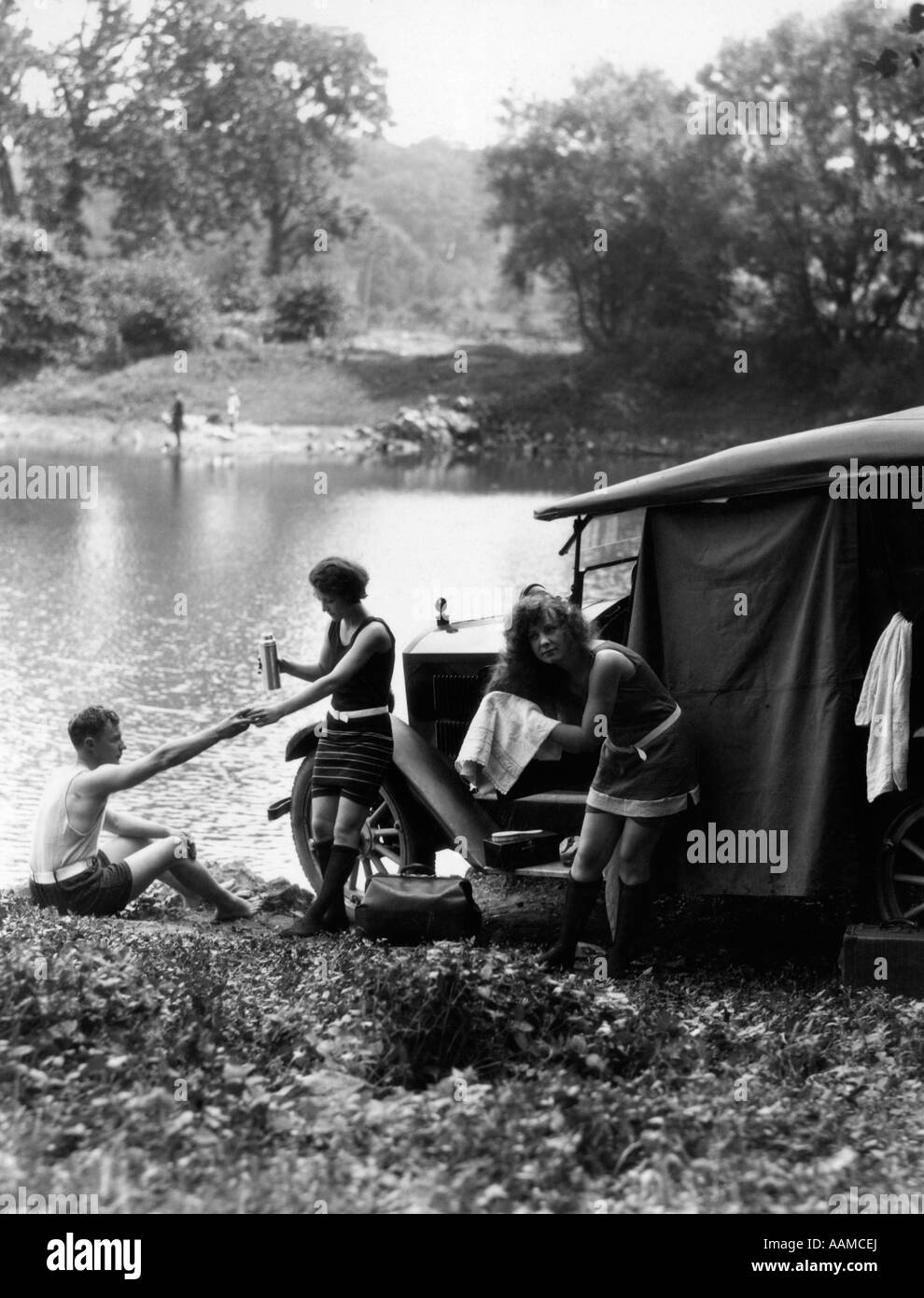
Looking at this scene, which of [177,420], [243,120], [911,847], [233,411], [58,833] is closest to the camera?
[911,847]

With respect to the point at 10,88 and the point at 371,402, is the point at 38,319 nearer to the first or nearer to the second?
the point at 371,402

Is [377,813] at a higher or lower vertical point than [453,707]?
lower

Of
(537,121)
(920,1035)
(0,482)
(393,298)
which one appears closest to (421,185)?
(393,298)

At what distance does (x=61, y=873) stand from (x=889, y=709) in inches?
150

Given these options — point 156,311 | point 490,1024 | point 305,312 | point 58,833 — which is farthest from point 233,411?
point 490,1024

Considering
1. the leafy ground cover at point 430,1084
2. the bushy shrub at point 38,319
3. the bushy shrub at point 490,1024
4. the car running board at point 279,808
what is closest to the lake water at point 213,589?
the car running board at point 279,808

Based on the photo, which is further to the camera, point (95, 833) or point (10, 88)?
point (10, 88)

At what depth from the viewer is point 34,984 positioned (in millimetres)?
5293

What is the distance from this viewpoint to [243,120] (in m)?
71.1

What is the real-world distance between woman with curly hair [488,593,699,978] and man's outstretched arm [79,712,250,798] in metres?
1.40

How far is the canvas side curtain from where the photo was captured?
266 inches

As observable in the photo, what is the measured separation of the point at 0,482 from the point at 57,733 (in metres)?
21.8

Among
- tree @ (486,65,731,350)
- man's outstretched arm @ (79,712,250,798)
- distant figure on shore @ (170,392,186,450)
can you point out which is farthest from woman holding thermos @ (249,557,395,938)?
tree @ (486,65,731,350)

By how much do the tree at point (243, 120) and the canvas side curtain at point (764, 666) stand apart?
65.1 meters
